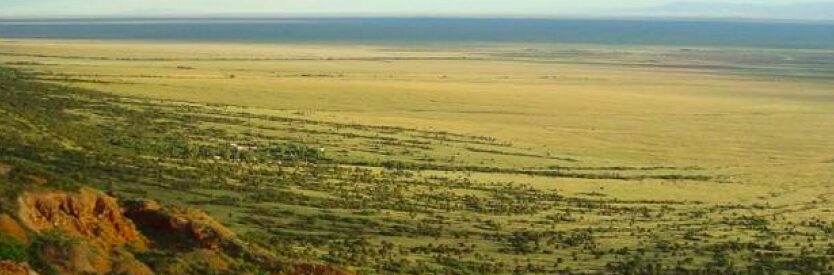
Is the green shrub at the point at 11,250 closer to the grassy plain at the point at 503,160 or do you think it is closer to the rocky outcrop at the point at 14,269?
the rocky outcrop at the point at 14,269

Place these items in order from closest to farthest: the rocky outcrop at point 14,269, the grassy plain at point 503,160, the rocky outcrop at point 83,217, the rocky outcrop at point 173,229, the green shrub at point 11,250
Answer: the rocky outcrop at point 14,269 → the green shrub at point 11,250 → the rocky outcrop at point 83,217 → the rocky outcrop at point 173,229 → the grassy plain at point 503,160

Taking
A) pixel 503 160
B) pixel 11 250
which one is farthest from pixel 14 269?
pixel 503 160

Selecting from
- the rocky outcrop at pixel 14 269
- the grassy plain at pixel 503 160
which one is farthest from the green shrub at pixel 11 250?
the grassy plain at pixel 503 160

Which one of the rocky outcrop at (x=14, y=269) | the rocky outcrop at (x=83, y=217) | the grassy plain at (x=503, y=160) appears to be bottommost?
the rocky outcrop at (x=14, y=269)

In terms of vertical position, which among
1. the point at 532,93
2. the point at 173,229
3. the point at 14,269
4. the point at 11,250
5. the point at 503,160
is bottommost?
the point at 14,269

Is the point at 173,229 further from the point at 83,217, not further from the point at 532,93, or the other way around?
the point at 532,93

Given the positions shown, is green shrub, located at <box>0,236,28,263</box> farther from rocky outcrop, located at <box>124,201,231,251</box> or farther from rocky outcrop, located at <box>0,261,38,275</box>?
rocky outcrop, located at <box>124,201,231,251</box>

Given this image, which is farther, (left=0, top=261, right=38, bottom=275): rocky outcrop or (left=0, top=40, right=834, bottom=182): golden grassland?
(left=0, top=40, right=834, bottom=182): golden grassland

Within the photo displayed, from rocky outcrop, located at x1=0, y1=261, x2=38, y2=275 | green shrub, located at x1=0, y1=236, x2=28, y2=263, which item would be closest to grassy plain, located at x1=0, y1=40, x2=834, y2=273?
green shrub, located at x1=0, y1=236, x2=28, y2=263

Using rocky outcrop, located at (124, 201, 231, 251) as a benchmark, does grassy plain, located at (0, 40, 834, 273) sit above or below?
above
